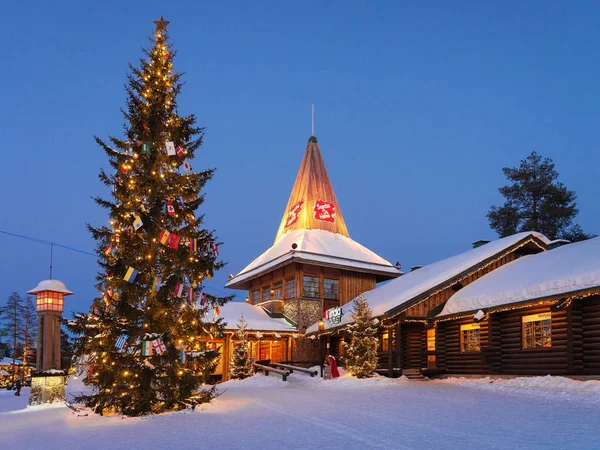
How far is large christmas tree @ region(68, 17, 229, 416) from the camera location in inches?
563

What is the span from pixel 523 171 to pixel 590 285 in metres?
32.1

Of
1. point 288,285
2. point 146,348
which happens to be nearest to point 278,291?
point 288,285

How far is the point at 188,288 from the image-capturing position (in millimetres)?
15500

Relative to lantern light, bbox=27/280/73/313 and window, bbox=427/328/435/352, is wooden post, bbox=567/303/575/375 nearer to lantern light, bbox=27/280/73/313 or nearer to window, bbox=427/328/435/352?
window, bbox=427/328/435/352

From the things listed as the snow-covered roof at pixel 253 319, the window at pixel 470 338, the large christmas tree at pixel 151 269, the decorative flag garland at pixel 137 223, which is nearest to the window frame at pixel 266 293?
the snow-covered roof at pixel 253 319

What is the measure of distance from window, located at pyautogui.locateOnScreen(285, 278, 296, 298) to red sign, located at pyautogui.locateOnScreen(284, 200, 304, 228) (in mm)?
5465

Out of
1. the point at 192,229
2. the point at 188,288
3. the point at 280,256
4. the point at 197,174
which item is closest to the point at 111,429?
the point at 188,288

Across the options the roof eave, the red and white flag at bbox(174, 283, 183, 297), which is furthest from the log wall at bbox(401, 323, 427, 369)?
the red and white flag at bbox(174, 283, 183, 297)

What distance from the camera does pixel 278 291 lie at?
39000 millimetres

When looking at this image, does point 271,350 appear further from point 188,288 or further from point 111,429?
point 111,429

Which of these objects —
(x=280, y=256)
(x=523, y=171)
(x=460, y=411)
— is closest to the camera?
(x=460, y=411)

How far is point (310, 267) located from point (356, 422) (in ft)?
80.3

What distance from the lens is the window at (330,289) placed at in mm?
37219

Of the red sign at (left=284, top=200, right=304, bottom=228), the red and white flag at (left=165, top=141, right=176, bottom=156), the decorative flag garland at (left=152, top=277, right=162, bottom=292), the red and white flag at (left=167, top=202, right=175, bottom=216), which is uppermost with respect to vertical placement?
the red sign at (left=284, top=200, right=304, bottom=228)
